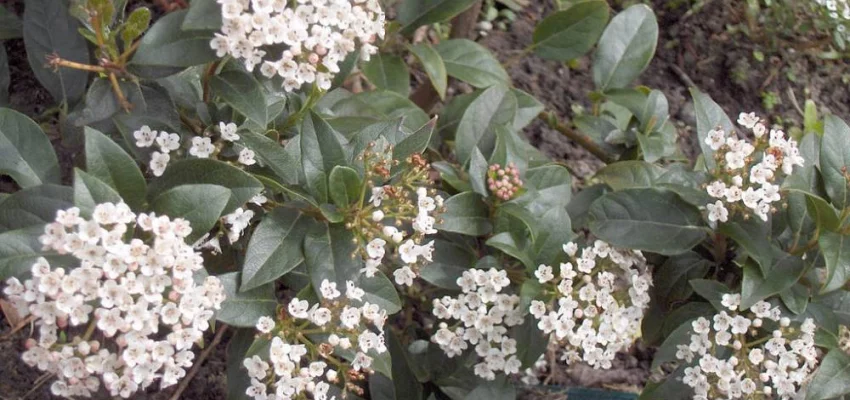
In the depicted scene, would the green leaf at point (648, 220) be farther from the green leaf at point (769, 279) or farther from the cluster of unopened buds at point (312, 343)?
the cluster of unopened buds at point (312, 343)

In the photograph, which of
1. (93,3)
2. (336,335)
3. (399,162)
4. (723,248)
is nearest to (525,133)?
(723,248)

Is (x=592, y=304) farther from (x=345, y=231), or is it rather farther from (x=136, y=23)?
(x=136, y=23)

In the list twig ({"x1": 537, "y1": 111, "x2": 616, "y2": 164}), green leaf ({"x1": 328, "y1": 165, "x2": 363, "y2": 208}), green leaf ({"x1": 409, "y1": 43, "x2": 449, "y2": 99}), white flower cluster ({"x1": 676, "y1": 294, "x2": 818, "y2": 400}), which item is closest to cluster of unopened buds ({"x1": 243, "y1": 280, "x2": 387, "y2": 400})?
green leaf ({"x1": 328, "y1": 165, "x2": 363, "y2": 208})

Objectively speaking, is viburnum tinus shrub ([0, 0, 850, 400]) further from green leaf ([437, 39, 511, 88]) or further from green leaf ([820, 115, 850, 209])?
green leaf ([437, 39, 511, 88])

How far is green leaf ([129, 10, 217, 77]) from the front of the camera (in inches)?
69.0

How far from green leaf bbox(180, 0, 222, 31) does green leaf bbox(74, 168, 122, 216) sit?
32cm

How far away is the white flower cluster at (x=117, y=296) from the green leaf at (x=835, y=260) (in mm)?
1315

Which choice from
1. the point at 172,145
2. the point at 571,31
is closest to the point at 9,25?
the point at 172,145

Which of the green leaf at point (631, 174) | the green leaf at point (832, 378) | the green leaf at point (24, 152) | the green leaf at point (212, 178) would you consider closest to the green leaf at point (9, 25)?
the green leaf at point (24, 152)

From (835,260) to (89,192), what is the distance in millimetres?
1572

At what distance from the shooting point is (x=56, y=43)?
2.21m

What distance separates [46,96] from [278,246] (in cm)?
140

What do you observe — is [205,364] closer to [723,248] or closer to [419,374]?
[419,374]

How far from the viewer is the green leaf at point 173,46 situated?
175 cm
